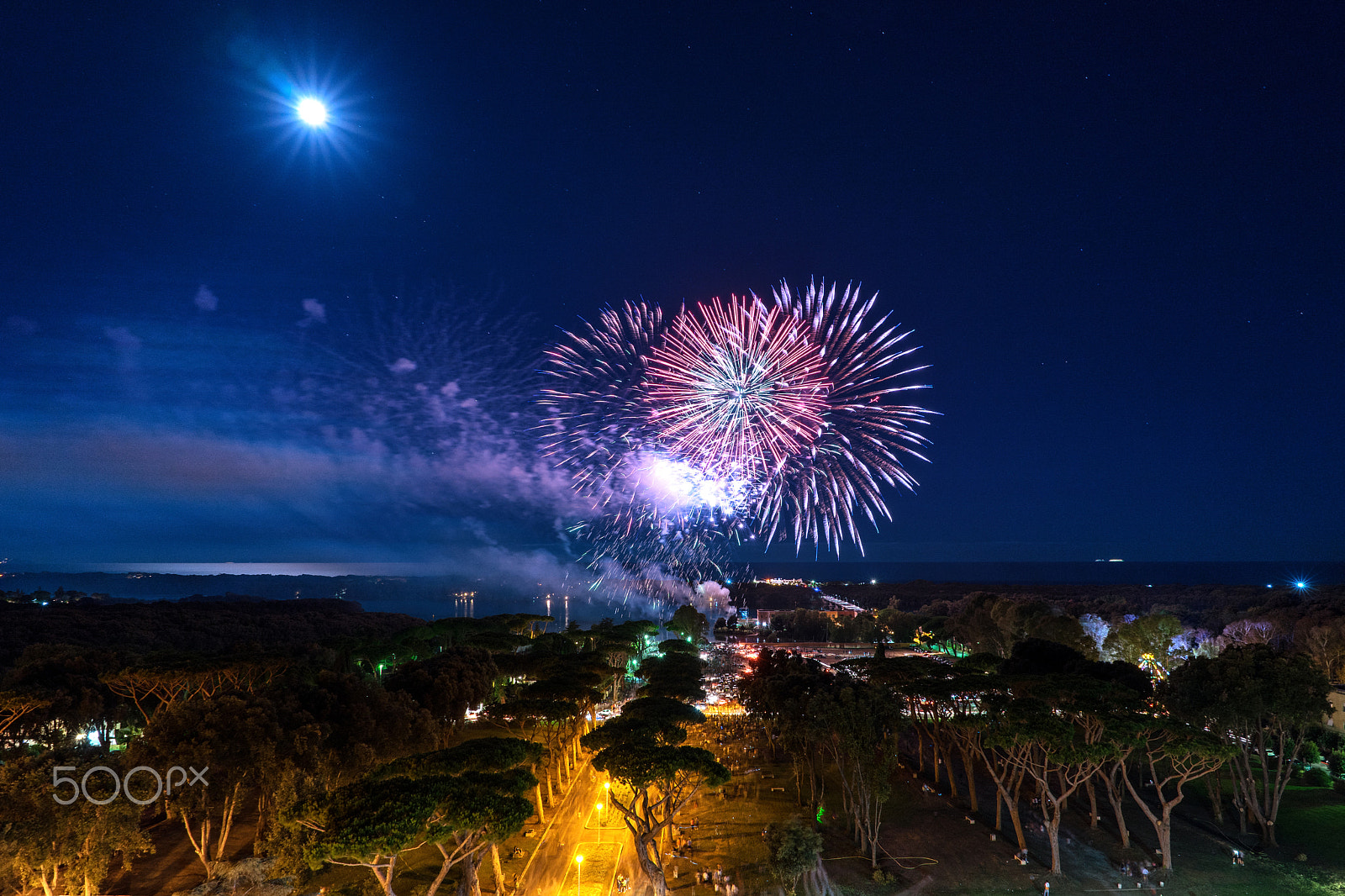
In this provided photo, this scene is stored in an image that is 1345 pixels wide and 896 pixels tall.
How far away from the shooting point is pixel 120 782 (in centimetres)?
2000

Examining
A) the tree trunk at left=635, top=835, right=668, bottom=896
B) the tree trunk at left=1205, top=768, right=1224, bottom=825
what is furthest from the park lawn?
the tree trunk at left=635, top=835, right=668, bottom=896

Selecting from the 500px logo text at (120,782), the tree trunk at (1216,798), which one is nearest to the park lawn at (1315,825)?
the tree trunk at (1216,798)

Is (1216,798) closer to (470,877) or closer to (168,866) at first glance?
(470,877)

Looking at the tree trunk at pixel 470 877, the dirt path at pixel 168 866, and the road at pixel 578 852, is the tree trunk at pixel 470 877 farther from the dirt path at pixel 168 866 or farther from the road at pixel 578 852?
the dirt path at pixel 168 866

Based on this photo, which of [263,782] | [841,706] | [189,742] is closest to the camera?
[189,742]

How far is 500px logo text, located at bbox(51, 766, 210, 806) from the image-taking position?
727 inches

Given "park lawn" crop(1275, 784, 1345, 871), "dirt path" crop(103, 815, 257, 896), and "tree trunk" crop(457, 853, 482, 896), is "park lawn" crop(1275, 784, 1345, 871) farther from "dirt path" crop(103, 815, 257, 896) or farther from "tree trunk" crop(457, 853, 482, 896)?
"dirt path" crop(103, 815, 257, 896)

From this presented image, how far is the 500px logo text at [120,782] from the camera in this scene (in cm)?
1845

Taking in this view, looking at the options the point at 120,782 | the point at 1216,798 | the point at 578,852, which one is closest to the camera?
the point at 120,782

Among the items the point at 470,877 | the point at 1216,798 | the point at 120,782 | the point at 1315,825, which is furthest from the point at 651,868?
the point at 1315,825

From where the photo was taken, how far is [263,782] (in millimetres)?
23219

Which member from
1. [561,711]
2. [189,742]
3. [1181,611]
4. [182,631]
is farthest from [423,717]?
[1181,611]

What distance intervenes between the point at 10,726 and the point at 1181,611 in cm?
11421

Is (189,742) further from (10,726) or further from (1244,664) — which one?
(1244,664)
